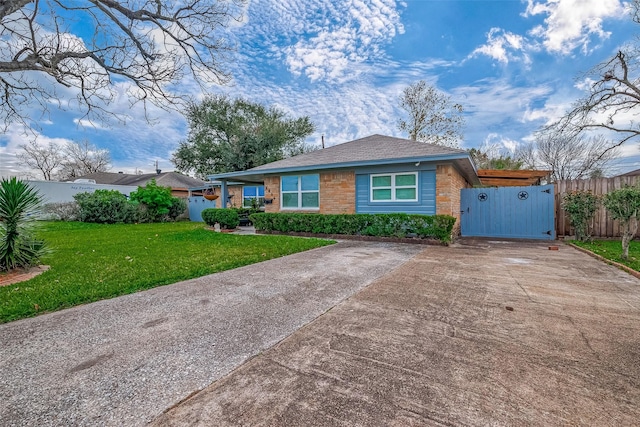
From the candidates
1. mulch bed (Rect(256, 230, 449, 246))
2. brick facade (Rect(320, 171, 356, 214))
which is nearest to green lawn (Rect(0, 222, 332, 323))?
mulch bed (Rect(256, 230, 449, 246))

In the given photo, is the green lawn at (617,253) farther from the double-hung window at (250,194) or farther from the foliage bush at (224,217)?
the double-hung window at (250,194)

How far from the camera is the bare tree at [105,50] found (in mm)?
7004

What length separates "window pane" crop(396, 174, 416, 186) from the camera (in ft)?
31.0

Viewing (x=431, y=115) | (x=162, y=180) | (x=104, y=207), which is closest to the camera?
(x=104, y=207)

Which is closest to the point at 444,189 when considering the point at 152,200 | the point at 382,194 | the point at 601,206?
the point at 382,194

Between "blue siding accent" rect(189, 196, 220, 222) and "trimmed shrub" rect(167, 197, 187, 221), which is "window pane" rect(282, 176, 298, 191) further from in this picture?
"trimmed shrub" rect(167, 197, 187, 221)

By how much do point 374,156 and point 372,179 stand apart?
829mm

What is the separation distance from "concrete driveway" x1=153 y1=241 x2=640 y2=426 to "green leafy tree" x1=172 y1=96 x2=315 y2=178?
69.5 ft

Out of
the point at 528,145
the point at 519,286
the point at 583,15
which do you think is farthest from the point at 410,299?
the point at 528,145

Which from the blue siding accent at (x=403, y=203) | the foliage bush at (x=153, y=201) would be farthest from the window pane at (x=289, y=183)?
the foliage bush at (x=153, y=201)

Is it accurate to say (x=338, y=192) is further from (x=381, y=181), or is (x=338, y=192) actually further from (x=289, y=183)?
(x=289, y=183)

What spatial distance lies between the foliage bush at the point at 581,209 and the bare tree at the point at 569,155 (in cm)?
1139

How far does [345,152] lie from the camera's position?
1154cm

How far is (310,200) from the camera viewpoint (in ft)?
37.4
